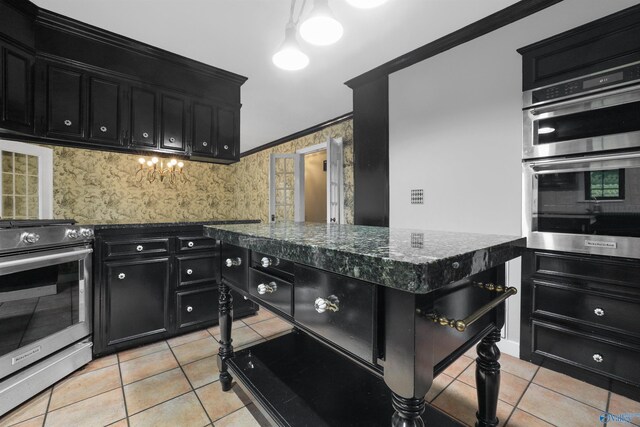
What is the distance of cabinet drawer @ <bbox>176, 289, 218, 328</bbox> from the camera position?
2.42 meters

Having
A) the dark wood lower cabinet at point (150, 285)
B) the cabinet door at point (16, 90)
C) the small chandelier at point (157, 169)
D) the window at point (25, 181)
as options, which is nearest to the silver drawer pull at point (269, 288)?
the dark wood lower cabinet at point (150, 285)

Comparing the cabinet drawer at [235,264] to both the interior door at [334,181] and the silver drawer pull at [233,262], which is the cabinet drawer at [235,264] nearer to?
the silver drawer pull at [233,262]

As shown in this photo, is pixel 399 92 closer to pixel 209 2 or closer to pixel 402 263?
pixel 209 2

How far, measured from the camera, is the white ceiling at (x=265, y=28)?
6.85 ft

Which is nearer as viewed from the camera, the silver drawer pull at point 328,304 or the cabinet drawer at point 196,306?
the silver drawer pull at point 328,304

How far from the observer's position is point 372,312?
69 cm

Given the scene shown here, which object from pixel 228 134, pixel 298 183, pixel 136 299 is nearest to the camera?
pixel 136 299

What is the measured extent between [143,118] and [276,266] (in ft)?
8.30

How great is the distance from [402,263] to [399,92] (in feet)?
9.10

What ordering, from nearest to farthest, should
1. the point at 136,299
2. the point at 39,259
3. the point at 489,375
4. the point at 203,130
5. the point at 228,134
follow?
1. the point at 489,375
2. the point at 39,259
3. the point at 136,299
4. the point at 203,130
5. the point at 228,134

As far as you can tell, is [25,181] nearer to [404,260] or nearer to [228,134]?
[228,134]

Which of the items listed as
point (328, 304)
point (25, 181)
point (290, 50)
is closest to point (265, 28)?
point (290, 50)

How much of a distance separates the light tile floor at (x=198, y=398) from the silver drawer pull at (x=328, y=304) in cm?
109

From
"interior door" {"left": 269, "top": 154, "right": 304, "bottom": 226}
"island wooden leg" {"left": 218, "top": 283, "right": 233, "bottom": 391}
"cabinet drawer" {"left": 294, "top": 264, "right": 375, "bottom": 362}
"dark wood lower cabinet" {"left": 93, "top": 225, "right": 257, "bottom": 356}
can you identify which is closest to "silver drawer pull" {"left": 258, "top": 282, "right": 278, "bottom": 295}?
"cabinet drawer" {"left": 294, "top": 264, "right": 375, "bottom": 362}
